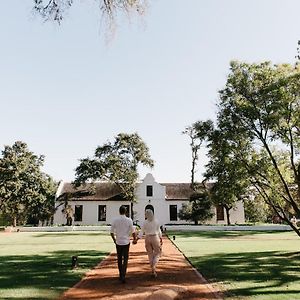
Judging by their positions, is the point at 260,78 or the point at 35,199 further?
the point at 35,199

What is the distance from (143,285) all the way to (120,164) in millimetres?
33999

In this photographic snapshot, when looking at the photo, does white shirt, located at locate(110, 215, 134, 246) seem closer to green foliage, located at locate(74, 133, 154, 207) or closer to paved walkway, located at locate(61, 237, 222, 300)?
paved walkway, located at locate(61, 237, 222, 300)

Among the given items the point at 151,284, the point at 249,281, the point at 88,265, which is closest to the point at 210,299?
the point at 151,284

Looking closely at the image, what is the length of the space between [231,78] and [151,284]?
9117mm

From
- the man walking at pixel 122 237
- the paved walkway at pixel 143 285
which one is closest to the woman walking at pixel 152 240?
the paved walkway at pixel 143 285

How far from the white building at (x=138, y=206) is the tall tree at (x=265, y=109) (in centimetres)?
3163

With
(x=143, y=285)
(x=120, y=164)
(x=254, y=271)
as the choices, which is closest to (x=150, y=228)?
(x=143, y=285)

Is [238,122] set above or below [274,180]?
above

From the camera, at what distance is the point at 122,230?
8148 mm

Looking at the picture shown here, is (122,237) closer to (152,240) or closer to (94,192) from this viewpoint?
(152,240)

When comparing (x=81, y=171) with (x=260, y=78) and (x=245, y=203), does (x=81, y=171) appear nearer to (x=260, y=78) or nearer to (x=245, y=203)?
(x=245, y=203)

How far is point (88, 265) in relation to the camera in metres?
11.4

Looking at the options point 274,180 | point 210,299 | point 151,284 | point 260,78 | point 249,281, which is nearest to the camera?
point 210,299

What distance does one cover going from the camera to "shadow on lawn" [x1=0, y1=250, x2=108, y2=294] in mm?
8397
